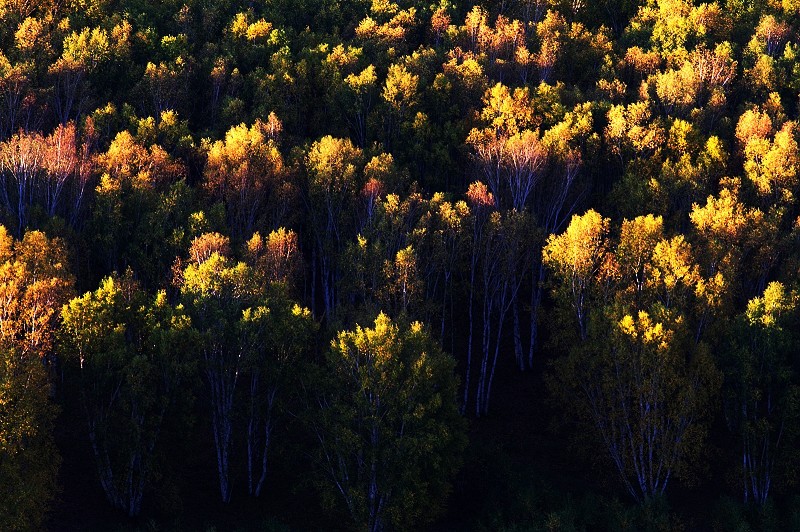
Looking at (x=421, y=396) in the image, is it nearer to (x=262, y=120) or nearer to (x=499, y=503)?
(x=499, y=503)

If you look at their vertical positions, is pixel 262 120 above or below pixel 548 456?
above

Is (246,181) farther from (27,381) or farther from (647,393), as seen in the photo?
(647,393)

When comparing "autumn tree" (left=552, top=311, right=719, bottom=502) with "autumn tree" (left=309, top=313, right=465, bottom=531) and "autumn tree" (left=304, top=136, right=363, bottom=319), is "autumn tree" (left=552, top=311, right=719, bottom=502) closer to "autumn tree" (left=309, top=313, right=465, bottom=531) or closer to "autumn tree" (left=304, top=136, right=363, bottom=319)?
"autumn tree" (left=309, top=313, right=465, bottom=531)

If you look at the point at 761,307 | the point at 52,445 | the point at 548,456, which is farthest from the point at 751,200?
the point at 52,445

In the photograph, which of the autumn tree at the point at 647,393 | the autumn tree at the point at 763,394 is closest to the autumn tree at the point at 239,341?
the autumn tree at the point at 647,393

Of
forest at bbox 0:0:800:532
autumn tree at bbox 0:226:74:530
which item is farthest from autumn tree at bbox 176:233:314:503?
autumn tree at bbox 0:226:74:530

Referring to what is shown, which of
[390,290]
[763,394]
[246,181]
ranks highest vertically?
[246,181]

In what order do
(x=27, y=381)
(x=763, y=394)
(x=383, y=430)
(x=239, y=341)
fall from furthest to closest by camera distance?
1. (x=763, y=394)
2. (x=239, y=341)
3. (x=383, y=430)
4. (x=27, y=381)

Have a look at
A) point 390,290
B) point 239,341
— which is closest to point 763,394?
point 390,290

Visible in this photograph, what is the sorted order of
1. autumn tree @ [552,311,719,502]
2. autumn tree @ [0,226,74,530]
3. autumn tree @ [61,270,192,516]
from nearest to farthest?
autumn tree @ [0,226,74,530] → autumn tree @ [61,270,192,516] → autumn tree @ [552,311,719,502]
